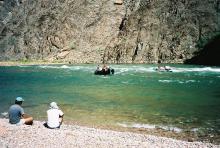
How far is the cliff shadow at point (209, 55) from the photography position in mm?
101550

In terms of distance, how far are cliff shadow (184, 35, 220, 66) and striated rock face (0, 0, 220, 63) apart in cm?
134

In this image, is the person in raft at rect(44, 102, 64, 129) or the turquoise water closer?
the person in raft at rect(44, 102, 64, 129)

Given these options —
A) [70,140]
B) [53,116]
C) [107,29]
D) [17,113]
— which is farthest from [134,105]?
[107,29]

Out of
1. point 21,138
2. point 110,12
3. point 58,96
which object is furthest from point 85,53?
point 21,138

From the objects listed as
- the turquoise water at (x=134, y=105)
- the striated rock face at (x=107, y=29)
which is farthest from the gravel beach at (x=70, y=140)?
the striated rock face at (x=107, y=29)

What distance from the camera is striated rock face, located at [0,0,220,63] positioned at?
110m

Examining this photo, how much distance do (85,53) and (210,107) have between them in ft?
296

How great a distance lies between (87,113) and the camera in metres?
29.7

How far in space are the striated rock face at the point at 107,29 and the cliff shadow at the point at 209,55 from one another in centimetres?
134

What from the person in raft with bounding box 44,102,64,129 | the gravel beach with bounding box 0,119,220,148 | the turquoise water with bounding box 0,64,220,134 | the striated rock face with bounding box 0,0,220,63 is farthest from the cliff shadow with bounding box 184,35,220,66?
the gravel beach with bounding box 0,119,220,148

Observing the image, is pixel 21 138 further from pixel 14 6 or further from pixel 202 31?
pixel 14 6

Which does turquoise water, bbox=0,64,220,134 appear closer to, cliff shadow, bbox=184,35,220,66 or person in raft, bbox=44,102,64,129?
person in raft, bbox=44,102,64,129

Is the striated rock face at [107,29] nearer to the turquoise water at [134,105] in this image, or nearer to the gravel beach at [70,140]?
the turquoise water at [134,105]

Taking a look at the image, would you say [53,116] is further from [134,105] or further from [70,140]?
[134,105]
